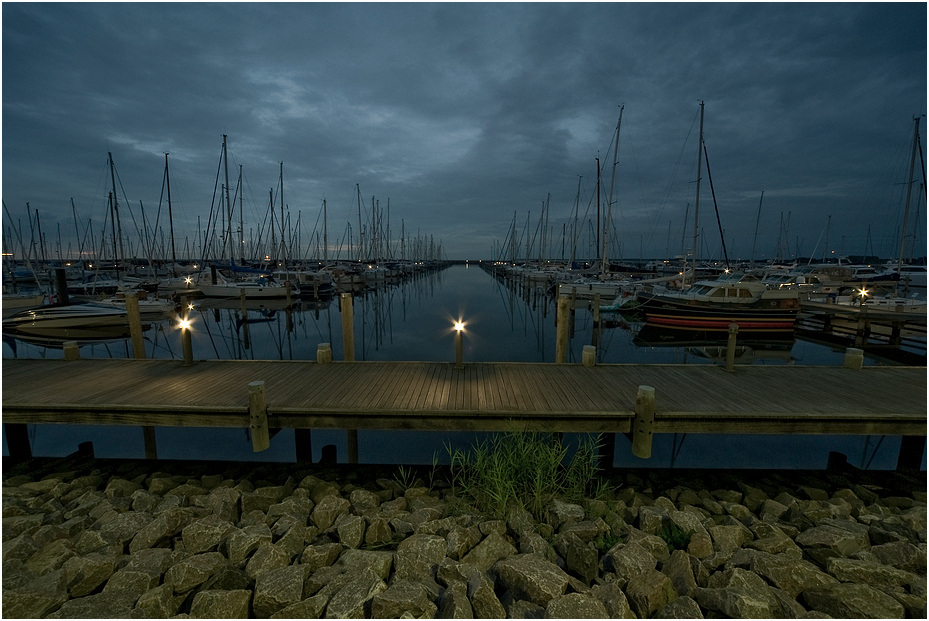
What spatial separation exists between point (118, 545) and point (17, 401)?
4.60m

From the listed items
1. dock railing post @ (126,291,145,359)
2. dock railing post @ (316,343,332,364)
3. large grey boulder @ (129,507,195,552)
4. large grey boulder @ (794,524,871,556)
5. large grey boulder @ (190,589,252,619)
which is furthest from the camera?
dock railing post @ (126,291,145,359)

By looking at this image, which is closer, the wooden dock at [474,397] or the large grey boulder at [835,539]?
the large grey boulder at [835,539]

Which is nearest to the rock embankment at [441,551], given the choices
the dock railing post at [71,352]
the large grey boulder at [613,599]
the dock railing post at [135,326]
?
the large grey boulder at [613,599]

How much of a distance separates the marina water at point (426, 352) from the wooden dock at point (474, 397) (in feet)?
2.93

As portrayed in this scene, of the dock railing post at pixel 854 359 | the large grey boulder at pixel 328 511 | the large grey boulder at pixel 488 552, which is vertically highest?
the dock railing post at pixel 854 359

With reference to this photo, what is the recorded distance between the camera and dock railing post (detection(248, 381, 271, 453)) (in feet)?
24.2

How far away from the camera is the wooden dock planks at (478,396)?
24.4 feet

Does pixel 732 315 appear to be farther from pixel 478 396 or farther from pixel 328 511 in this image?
pixel 328 511

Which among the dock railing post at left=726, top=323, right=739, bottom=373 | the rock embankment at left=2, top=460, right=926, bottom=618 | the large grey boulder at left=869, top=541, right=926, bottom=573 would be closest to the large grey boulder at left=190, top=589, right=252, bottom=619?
the rock embankment at left=2, top=460, right=926, bottom=618

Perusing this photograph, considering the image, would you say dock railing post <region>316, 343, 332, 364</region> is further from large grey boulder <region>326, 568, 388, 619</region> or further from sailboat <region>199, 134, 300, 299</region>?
sailboat <region>199, 134, 300, 299</region>

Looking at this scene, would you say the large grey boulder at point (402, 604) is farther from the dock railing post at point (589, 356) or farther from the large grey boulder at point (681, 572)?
the dock railing post at point (589, 356)

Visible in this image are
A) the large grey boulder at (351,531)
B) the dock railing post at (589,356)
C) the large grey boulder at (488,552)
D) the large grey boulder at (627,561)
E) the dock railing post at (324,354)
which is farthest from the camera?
the dock railing post at (324,354)

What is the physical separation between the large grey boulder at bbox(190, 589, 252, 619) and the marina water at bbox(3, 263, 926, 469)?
4198 mm

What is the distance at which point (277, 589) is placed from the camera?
478cm
